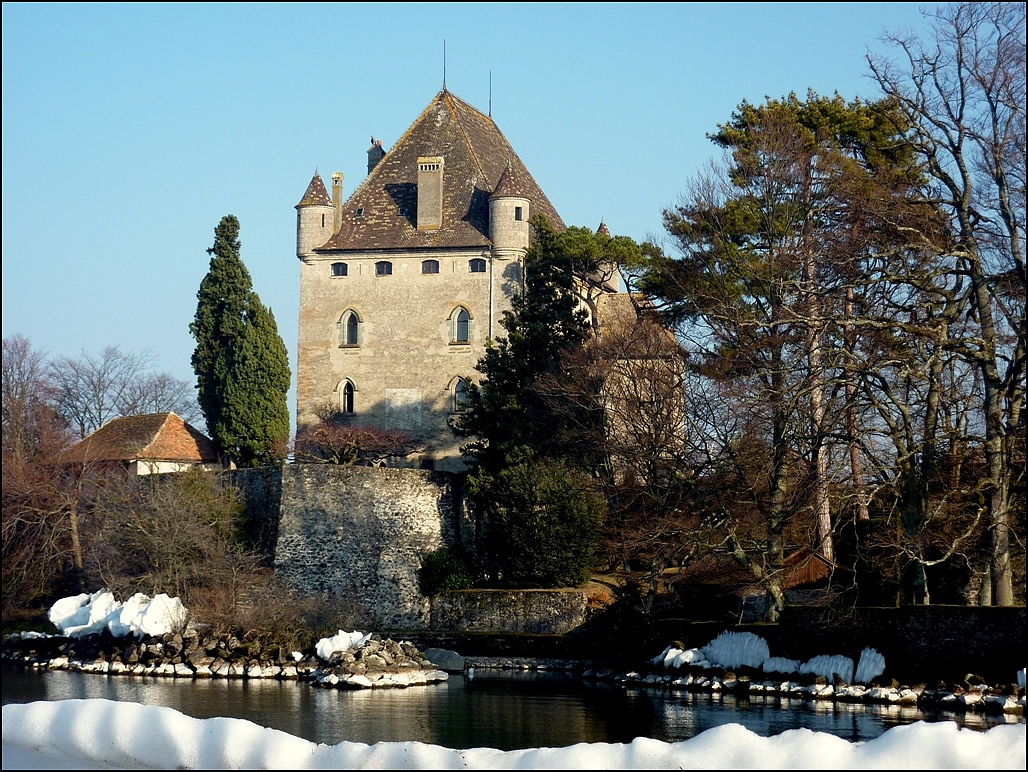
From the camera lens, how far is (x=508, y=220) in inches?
1523

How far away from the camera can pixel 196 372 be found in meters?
40.1

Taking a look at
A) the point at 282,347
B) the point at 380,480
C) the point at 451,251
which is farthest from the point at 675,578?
the point at 282,347

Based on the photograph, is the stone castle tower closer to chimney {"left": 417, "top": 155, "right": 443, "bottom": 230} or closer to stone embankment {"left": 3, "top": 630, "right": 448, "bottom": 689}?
chimney {"left": 417, "top": 155, "right": 443, "bottom": 230}

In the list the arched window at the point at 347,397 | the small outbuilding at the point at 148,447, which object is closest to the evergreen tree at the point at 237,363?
the small outbuilding at the point at 148,447

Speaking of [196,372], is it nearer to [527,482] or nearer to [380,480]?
[380,480]

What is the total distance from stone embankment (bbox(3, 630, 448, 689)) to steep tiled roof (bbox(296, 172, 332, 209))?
17053 millimetres

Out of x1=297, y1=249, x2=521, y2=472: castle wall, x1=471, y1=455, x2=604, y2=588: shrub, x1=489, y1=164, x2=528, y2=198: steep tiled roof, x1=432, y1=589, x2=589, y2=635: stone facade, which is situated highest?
x1=489, y1=164, x2=528, y2=198: steep tiled roof

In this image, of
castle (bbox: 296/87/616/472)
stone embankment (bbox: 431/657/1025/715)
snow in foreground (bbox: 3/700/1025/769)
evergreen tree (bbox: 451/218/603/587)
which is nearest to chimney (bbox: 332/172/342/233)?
castle (bbox: 296/87/616/472)

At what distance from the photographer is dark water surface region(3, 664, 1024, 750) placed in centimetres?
1766

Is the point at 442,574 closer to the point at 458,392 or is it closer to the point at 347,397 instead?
the point at 458,392

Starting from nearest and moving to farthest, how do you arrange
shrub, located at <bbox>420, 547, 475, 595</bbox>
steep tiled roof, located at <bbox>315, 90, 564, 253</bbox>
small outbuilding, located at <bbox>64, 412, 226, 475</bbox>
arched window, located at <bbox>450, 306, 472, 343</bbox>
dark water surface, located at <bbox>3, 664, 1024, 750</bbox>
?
dark water surface, located at <bbox>3, 664, 1024, 750</bbox> < shrub, located at <bbox>420, 547, 475, 595</bbox> < small outbuilding, located at <bbox>64, 412, 226, 475</bbox> < arched window, located at <bbox>450, 306, 472, 343</bbox> < steep tiled roof, located at <bbox>315, 90, 564, 253</bbox>

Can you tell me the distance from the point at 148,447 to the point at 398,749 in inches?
1182

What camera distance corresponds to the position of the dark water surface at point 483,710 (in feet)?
57.9

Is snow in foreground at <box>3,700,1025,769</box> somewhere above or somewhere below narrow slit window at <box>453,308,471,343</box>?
below
